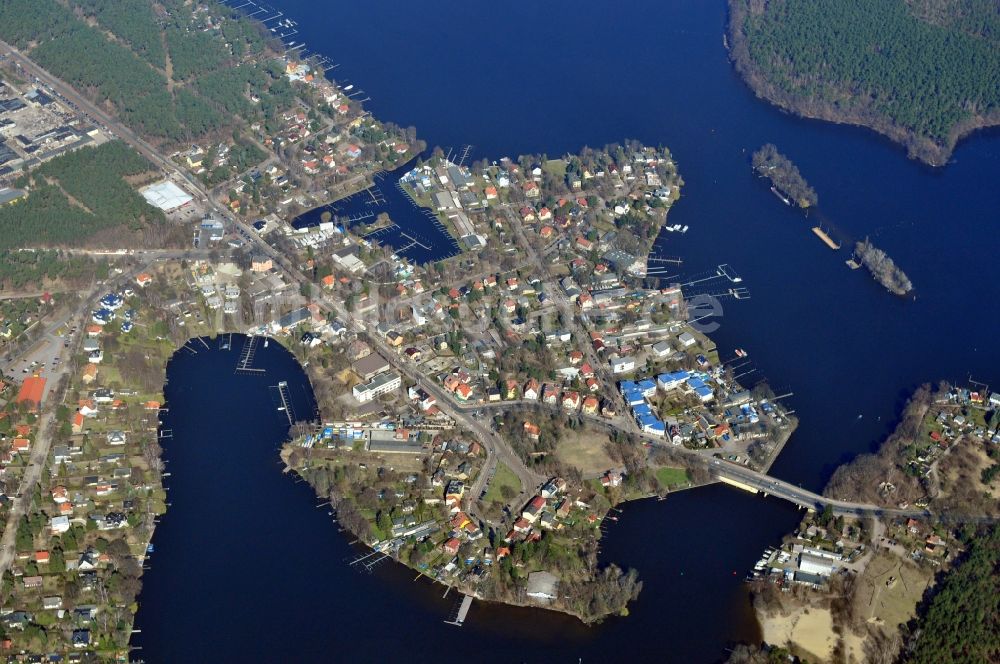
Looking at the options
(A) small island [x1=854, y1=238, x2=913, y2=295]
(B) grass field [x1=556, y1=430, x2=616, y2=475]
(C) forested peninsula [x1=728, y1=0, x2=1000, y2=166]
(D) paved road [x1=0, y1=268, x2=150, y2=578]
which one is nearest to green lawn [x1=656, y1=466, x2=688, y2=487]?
(B) grass field [x1=556, y1=430, x2=616, y2=475]

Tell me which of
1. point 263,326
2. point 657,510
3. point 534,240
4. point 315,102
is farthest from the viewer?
point 315,102

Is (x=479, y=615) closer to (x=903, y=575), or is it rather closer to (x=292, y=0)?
(x=903, y=575)

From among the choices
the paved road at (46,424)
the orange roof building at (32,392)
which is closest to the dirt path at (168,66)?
the paved road at (46,424)

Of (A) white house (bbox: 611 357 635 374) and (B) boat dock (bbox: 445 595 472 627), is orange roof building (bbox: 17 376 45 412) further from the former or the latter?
(A) white house (bbox: 611 357 635 374)

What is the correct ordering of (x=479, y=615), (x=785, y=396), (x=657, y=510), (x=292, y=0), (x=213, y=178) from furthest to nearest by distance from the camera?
(x=292, y=0)
(x=213, y=178)
(x=785, y=396)
(x=657, y=510)
(x=479, y=615)

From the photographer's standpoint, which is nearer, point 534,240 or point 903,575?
point 903,575

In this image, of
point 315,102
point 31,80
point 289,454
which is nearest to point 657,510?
point 289,454
